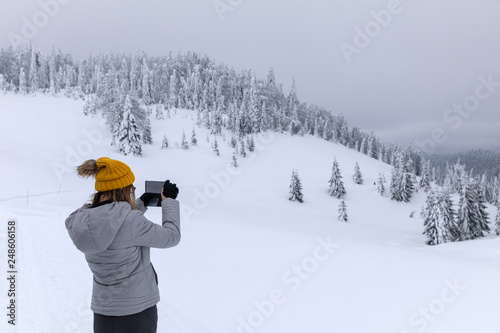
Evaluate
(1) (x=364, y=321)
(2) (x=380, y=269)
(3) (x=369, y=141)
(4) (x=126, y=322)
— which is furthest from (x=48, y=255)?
(3) (x=369, y=141)

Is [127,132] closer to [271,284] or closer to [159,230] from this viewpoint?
[271,284]

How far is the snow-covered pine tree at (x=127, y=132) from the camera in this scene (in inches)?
1660

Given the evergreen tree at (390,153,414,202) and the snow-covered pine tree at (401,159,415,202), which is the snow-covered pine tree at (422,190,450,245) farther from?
the snow-covered pine tree at (401,159,415,202)

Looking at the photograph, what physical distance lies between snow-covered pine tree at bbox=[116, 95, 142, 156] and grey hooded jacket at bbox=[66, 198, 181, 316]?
43.8 metres

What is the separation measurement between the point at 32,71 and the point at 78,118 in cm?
3081

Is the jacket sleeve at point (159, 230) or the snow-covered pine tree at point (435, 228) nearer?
the jacket sleeve at point (159, 230)

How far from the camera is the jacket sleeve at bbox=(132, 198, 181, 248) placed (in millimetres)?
2197

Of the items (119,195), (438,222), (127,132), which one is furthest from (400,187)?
(119,195)

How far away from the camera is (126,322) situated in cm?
231

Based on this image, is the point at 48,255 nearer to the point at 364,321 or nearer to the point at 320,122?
the point at 364,321

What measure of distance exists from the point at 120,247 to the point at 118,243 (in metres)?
0.04

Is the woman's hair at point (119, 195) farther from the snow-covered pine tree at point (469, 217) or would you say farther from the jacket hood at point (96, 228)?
the snow-covered pine tree at point (469, 217)

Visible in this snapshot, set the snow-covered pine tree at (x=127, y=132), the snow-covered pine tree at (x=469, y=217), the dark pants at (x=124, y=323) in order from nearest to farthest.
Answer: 1. the dark pants at (x=124, y=323)
2. the snow-covered pine tree at (x=469, y=217)
3. the snow-covered pine tree at (x=127, y=132)

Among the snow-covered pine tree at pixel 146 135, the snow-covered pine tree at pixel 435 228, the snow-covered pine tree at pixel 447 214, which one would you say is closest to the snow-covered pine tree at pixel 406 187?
the snow-covered pine tree at pixel 447 214
